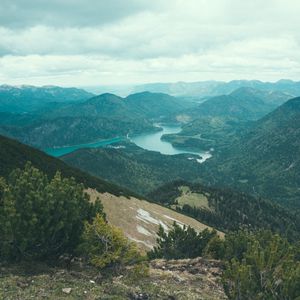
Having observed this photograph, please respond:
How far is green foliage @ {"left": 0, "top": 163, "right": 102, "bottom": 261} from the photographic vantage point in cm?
3366

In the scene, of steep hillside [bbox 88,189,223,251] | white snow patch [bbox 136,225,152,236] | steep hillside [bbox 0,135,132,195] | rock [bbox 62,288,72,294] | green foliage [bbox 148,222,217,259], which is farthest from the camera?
steep hillside [bbox 0,135,132,195]

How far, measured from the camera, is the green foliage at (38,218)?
33656mm

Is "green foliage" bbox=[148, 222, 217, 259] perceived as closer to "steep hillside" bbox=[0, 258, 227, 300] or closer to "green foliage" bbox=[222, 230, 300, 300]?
"steep hillside" bbox=[0, 258, 227, 300]

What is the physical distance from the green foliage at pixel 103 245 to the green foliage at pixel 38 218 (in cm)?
201

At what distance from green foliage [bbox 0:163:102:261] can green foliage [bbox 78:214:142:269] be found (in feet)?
6.59

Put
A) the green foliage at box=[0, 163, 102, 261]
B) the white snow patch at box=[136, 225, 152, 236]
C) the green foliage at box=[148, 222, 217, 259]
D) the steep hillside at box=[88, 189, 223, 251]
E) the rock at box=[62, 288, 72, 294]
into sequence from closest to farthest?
1. the rock at box=[62, 288, 72, 294]
2. the green foliage at box=[0, 163, 102, 261]
3. the green foliage at box=[148, 222, 217, 259]
4. the steep hillside at box=[88, 189, 223, 251]
5. the white snow patch at box=[136, 225, 152, 236]

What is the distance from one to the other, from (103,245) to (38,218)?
7.08m

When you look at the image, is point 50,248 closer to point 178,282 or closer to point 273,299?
point 178,282

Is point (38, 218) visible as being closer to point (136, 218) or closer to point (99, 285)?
point (99, 285)

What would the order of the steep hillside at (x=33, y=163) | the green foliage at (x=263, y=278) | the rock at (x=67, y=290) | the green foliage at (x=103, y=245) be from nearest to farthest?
the green foliage at (x=263, y=278), the rock at (x=67, y=290), the green foliage at (x=103, y=245), the steep hillside at (x=33, y=163)

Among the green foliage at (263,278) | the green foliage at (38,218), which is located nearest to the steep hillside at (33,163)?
the green foliage at (38,218)

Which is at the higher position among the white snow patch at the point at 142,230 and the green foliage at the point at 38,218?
the green foliage at the point at 38,218

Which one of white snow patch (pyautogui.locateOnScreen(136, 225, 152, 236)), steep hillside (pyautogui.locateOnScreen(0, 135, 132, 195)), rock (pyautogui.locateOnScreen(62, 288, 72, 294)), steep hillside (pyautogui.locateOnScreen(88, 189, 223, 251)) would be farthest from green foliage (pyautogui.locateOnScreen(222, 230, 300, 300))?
steep hillside (pyautogui.locateOnScreen(0, 135, 132, 195))

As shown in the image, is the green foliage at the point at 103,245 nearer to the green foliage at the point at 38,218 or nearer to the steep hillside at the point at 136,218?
the green foliage at the point at 38,218
